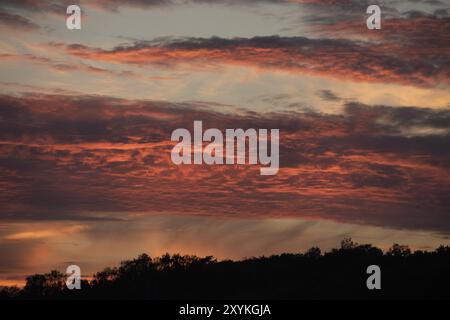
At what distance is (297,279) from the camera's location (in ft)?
262

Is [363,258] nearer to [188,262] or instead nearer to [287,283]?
[287,283]

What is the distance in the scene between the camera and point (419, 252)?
92125 mm

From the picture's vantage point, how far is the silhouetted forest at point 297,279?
72562mm

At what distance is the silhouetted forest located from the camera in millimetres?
72562

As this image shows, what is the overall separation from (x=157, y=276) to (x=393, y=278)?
3335 cm
